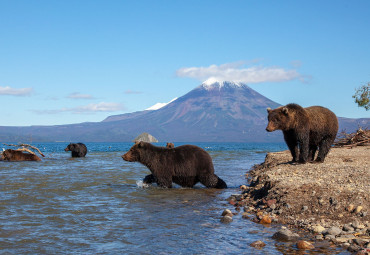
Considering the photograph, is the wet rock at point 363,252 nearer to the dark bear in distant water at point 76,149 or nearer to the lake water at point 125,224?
the lake water at point 125,224

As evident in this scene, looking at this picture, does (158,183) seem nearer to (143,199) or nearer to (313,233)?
(143,199)

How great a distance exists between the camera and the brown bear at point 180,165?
46.9 feet

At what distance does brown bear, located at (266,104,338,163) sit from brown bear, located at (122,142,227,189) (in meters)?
2.65

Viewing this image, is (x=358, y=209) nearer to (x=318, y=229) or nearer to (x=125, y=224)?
(x=318, y=229)

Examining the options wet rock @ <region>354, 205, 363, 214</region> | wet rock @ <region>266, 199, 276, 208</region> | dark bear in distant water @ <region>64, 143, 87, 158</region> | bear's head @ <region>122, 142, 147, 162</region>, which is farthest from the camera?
dark bear in distant water @ <region>64, 143, 87, 158</region>

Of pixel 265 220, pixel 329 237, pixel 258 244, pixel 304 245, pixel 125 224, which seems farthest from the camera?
pixel 125 224

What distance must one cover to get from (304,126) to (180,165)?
452 cm

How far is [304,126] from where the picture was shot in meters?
13.8

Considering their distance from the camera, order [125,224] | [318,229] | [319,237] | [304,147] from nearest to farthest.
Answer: [319,237] → [318,229] → [125,224] → [304,147]

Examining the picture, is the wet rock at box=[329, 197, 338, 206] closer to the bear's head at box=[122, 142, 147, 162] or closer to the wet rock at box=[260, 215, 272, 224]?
the wet rock at box=[260, 215, 272, 224]

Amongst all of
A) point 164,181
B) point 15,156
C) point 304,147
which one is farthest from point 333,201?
point 15,156

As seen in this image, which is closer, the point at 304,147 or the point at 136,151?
the point at 304,147

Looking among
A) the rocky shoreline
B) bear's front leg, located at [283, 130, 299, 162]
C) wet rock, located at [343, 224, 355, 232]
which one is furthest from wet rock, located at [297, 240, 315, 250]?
bear's front leg, located at [283, 130, 299, 162]

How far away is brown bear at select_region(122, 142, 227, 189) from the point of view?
562 inches
